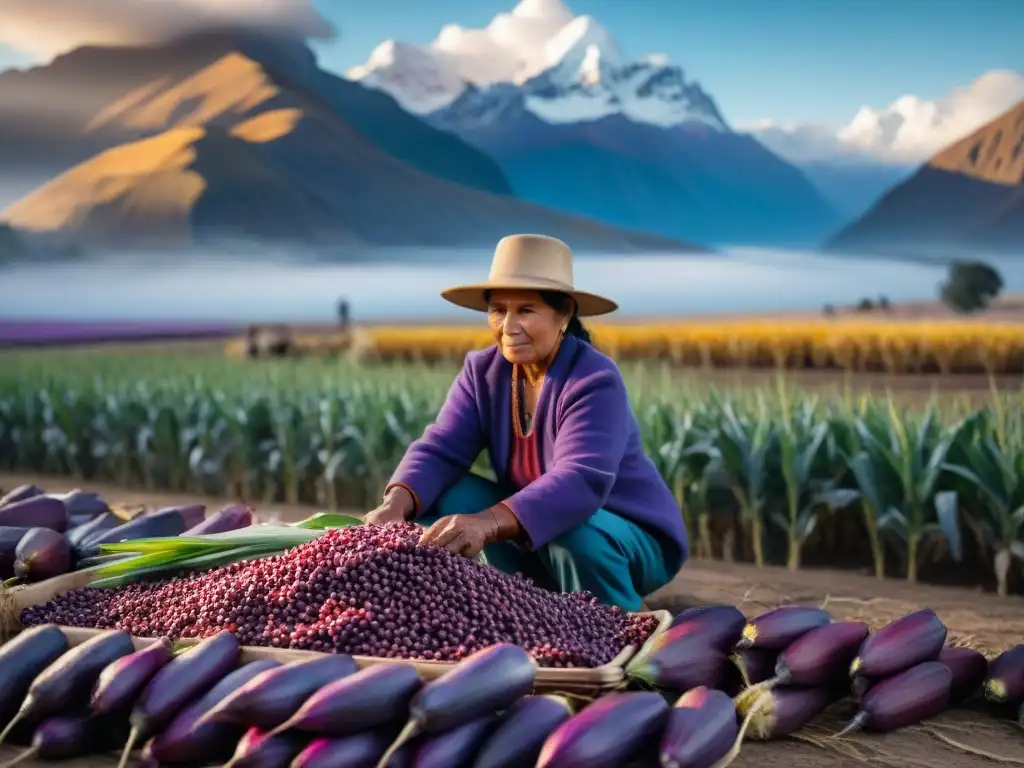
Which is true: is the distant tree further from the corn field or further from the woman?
the woman

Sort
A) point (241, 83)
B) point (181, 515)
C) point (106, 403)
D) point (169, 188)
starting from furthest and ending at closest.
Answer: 1. point (241, 83)
2. point (169, 188)
3. point (106, 403)
4. point (181, 515)

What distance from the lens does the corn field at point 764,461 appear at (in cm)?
454

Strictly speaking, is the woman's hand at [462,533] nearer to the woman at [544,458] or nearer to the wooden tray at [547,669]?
the woman at [544,458]

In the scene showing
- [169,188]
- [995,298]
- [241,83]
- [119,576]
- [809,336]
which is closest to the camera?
[119,576]

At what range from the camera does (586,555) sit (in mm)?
3010

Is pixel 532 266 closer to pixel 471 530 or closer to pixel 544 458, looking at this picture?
pixel 544 458

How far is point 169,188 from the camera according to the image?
24.3 metres

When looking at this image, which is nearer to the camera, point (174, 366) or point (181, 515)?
point (181, 515)

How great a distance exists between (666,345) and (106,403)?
9.50 meters

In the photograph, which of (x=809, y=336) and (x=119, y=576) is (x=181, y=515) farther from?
(x=809, y=336)

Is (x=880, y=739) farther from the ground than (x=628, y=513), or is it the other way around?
(x=628, y=513)

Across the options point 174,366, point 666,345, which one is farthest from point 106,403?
point 666,345

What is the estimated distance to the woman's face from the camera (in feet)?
10.1

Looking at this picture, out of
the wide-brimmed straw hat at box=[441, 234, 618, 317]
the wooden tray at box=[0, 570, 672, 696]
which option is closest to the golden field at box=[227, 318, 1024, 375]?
the wide-brimmed straw hat at box=[441, 234, 618, 317]
